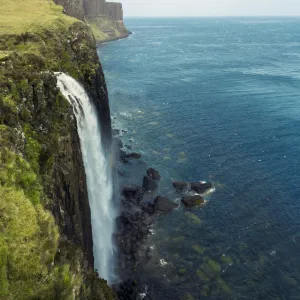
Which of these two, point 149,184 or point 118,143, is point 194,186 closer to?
point 149,184

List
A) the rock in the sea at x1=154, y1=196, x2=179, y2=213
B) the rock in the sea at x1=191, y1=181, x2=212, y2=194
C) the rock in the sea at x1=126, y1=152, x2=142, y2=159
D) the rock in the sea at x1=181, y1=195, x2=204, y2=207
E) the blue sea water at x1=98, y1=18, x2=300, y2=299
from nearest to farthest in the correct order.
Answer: the blue sea water at x1=98, y1=18, x2=300, y2=299 → the rock in the sea at x1=154, y1=196, x2=179, y2=213 → the rock in the sea at x1=181, y1=195, x2=204, y2=207 → the rock in the sea at x1=191, y1=181, x2=212, y2=194 → the rock in the sea at x1=126, y1=152, x2=142, y2=159

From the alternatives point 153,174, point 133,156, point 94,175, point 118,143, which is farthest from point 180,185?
point 118,143

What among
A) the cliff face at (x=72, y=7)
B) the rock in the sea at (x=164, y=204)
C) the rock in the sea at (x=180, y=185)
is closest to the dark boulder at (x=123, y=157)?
the rock in the sea at (x=180, y=185)

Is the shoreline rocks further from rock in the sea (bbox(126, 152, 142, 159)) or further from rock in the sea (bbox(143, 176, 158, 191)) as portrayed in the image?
rock in the sea (bbox(126, 152, 142, 159))

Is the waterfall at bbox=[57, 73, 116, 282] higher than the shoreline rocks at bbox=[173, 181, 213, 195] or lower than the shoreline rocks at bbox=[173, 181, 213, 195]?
higher

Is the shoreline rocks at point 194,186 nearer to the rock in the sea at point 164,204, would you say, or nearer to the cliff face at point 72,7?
the rock in the sea at point 164,204

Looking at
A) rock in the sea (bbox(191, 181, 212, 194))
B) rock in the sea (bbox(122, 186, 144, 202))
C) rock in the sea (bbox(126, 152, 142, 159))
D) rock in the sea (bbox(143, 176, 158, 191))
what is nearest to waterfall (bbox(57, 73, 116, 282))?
rock in the sea (bbox(122, 186, 144, 202))
